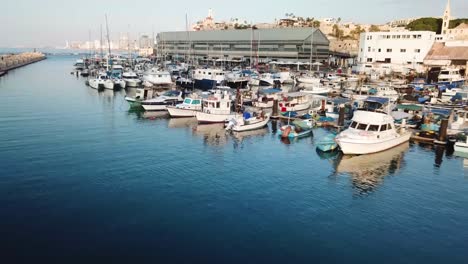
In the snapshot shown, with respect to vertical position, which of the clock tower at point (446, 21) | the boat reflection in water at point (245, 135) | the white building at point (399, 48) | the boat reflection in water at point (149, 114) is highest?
the clock tower at point (446, 21)

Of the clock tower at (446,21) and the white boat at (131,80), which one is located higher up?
the clock tower at (446,21)

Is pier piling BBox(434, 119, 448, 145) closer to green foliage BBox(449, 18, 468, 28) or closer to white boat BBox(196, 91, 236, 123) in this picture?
white boat BBox(196, 91, 236, 123)

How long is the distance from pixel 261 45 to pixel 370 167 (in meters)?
125

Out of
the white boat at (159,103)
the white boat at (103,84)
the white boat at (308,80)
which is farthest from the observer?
the white boat at (308,80)

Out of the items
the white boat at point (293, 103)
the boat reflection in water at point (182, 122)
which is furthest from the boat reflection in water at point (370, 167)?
the boat reflection in water at point (182, 122)

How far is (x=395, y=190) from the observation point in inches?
1215

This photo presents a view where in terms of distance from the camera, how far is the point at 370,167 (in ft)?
120

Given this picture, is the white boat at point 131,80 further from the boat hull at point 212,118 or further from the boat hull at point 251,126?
the boat hull at point 251,126

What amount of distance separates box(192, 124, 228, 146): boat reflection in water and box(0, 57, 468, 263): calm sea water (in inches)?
19.8

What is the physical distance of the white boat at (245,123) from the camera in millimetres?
49803

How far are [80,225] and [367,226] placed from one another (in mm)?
19017

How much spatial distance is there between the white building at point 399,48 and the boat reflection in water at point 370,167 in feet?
283

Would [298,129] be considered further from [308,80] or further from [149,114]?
[308,80]

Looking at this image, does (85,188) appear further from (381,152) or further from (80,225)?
(381,152)
